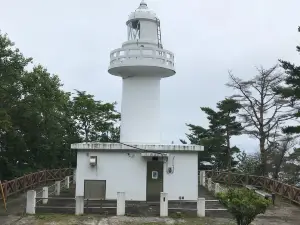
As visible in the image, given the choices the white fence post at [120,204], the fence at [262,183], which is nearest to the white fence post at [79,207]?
the white fence post at [120,204]

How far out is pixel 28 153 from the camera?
23031mm

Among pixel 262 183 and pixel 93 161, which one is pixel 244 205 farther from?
pixel 262 183

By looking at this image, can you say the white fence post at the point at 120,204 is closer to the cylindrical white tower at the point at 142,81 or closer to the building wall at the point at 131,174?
the building wall at the point at 131,174

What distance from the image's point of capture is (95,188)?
51.8 ft

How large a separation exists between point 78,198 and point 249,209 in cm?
558

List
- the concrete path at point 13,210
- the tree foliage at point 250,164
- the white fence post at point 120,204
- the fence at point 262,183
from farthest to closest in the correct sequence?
the tree foliage at point 250,164
the fence at point 262,183
the white fence post at point 120,204
the concrete path at point 13,210

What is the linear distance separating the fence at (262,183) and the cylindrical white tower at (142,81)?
5919mm

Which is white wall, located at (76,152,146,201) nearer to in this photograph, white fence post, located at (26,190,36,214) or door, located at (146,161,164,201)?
door, located at (146,161,164,201)

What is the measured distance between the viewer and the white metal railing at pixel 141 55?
56.1 ft

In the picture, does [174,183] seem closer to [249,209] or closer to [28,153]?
[249,209]

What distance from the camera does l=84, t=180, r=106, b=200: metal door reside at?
15.7 metres

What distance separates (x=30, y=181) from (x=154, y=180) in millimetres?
6719

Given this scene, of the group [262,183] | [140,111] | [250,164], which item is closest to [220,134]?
[250,164]

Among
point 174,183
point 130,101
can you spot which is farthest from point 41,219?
point 130,101
